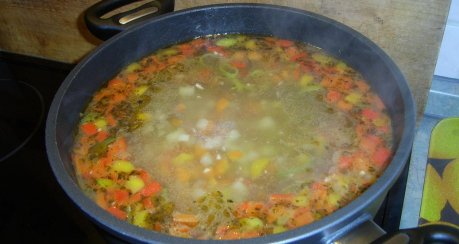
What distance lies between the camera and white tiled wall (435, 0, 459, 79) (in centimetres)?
127

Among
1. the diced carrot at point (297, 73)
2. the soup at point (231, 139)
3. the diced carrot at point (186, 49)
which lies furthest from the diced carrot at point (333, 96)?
the diced carrot at point (186, 49)

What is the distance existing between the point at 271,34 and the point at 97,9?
51cm

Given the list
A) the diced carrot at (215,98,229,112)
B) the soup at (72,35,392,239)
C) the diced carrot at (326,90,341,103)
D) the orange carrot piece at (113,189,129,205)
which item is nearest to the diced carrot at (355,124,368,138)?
the soup at (72,35,392,239)

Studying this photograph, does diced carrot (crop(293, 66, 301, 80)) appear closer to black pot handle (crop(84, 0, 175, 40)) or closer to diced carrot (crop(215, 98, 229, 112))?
diced carrot (crop(215, 98, 229, 112))

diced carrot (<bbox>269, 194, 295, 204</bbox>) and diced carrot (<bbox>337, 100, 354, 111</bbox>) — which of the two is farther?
diced carrot (<bbox>337, 100, 354, 111</bbox>)

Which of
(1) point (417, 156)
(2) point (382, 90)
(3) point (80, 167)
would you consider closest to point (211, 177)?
(3) point (80, 167)

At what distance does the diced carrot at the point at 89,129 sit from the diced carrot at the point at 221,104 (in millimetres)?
323

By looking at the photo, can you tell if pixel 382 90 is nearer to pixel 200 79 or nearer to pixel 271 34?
pixel 271 34

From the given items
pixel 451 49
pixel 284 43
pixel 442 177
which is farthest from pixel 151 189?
pixel 451 49

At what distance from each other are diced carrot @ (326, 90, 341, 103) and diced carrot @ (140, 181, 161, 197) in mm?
504

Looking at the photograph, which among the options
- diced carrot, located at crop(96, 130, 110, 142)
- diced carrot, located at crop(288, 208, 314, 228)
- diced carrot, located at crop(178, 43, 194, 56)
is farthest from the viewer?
diced carrot, located at crop(178, 43, 194, 56)

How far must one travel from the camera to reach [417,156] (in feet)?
4.32

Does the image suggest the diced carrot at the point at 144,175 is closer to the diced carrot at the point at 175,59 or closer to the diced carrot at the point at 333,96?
the diced carrot at the point at 175,59

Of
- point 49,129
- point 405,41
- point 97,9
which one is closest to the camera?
point 49,129
